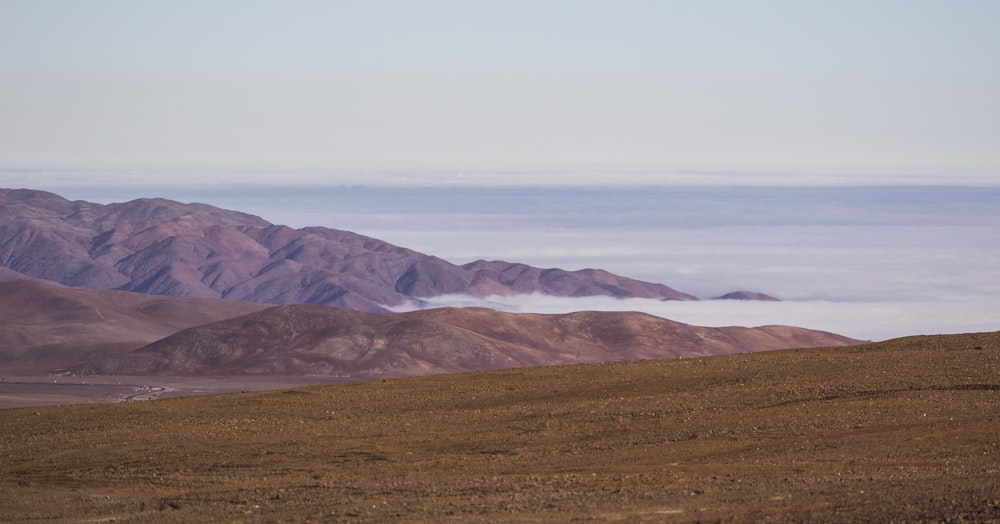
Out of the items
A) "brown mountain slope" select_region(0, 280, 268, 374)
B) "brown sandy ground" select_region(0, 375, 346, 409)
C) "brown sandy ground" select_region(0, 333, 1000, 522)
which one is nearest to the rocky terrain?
"brown mountain slope" select_region(0, 280, 268, 374)

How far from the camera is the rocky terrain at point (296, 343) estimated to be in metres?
161

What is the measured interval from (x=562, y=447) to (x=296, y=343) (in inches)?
5830

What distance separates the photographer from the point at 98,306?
7795 inches

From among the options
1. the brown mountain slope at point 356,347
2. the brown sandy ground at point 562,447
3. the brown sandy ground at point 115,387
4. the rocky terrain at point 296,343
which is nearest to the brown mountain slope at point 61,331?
the rocky terrain at point 296,343

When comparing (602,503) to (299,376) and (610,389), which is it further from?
(299,376)

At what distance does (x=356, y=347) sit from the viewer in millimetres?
168000

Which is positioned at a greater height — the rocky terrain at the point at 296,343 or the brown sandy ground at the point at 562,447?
the brown sandy ground at the point at 562,447

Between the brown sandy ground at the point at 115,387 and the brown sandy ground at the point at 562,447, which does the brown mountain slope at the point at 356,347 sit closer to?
the brown sandy ground at the point at 115,387

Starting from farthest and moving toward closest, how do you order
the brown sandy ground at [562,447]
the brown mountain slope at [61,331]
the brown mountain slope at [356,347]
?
the brown mountain slope at [356,347] < the brown mountain slope at [61,331] < the brown sandy ground at [562,447]

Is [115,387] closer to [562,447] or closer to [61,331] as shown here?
[61,331]

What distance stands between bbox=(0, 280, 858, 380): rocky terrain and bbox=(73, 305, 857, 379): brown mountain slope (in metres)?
0.16

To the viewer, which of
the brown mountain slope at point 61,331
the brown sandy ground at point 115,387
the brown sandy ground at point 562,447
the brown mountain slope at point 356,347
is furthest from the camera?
the brown mountain slope at point 356,347

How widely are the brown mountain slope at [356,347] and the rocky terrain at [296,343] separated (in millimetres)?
159

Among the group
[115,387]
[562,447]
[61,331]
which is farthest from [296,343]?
[562,447]
